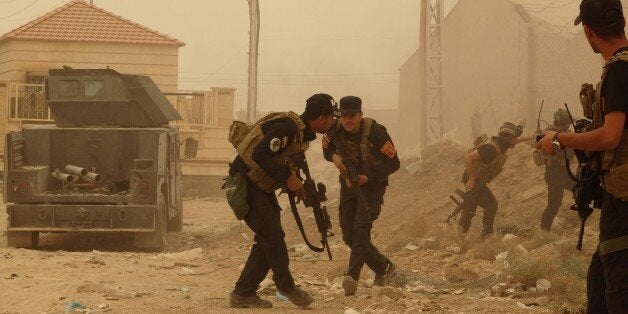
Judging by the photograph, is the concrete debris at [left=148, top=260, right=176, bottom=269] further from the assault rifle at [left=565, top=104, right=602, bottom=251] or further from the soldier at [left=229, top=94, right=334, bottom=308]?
the assault rifle at [left=565, top=104, right=602, bottom=251]

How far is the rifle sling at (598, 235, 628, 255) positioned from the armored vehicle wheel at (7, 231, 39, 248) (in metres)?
9.49

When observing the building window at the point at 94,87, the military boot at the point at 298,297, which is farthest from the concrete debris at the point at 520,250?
the building window at the point at 94,87

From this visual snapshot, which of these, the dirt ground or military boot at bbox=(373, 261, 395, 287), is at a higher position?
military boot at bbox=(373, 261, 395, 287)

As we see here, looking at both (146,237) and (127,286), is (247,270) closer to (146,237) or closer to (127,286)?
(127,286)

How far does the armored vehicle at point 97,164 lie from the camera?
12.7m

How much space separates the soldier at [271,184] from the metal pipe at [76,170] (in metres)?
5.30

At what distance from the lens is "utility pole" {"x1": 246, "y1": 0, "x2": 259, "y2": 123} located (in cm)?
2793

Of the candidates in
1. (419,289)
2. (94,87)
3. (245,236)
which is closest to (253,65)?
(245,236)

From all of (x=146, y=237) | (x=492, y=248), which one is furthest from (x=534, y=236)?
(x=146, y=237)

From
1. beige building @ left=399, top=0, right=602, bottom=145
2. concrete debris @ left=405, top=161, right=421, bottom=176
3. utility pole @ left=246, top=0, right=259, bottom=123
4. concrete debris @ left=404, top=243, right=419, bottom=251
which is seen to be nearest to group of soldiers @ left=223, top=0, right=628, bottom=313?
concrete debris @ left=404, top=243, right=419, bottom=251

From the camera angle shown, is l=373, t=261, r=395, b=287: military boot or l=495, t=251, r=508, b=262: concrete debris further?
l=495, t=251, r=508, b=262: concrete debris

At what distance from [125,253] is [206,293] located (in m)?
3.79

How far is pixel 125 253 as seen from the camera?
42.1 feet

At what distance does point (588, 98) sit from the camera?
16.3ft
